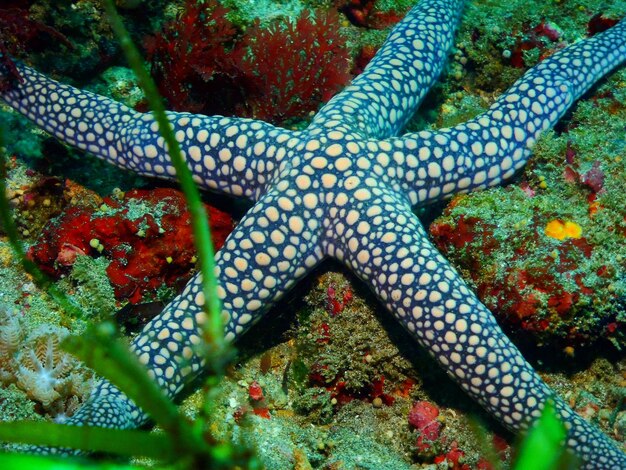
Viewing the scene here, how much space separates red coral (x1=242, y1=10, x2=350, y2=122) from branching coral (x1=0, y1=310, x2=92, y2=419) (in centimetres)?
325

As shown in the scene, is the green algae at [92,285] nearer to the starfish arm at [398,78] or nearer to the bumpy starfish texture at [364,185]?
the bumpy starfish texture at [364,185]

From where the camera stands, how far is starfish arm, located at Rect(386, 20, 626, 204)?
16.7ft

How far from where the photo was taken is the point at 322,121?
523 centimetres

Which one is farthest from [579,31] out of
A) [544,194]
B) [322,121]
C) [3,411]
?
[3,411]

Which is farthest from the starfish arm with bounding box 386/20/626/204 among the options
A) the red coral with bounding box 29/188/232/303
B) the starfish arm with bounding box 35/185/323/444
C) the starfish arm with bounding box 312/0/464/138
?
the red coral with bounding box 29/188/232/303

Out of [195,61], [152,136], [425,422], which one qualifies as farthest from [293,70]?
[425,422]

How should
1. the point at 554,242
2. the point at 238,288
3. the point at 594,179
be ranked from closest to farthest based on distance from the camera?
the point at 238,288, the point at 554,242, the point at 594,179

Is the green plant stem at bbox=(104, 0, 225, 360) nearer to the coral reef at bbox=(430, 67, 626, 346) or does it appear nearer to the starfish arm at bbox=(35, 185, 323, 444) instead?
the starfish arm at bbox=(35, 185, 323, 444)

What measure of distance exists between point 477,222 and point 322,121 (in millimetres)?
1762

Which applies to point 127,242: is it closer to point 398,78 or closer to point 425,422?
point 398,78

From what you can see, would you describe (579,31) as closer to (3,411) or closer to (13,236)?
(13,236)

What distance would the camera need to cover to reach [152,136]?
5258mm

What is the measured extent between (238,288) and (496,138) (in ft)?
9.41

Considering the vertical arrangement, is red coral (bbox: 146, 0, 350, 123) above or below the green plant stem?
below
